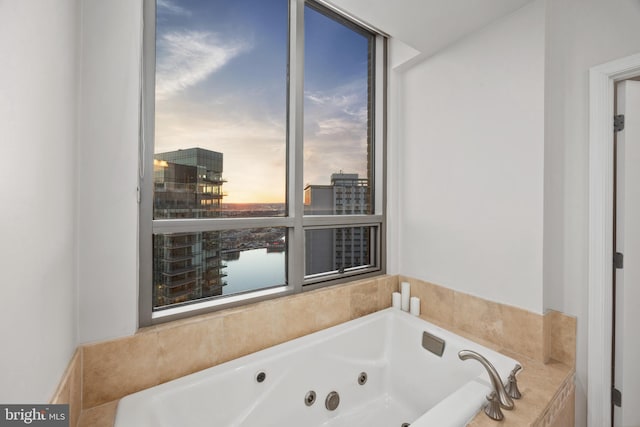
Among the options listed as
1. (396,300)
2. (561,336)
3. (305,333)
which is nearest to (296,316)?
(305,333)

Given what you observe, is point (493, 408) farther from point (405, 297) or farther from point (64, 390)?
point (64, 390)

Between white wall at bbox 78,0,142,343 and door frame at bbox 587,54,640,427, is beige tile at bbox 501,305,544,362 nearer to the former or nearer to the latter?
door frame at bbox 587,54,640,427

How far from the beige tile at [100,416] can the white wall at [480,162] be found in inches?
74.6

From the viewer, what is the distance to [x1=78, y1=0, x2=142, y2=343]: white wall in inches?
44.6

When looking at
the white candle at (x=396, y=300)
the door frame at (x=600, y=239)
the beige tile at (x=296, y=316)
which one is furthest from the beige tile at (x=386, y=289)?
the door frame at (x=600, y=239)

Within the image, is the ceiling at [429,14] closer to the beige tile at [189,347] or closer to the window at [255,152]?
the window at [255,152]

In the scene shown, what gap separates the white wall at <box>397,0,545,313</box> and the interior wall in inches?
2.9

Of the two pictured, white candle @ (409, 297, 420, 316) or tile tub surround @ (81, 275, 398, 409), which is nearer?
tile tub surround @ (81, 275, 398, 409)

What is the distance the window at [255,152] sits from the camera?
1.45m

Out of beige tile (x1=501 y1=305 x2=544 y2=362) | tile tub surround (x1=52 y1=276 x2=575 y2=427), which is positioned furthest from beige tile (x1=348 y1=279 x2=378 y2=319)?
beige tile (x1=501 y1=305 x2=544 y2=362)

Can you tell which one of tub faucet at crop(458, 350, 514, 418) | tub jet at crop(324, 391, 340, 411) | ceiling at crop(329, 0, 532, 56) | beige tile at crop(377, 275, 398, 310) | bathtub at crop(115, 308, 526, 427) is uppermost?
ceiling at crop(329, 0, 532, 56)

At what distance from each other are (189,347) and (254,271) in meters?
0.54

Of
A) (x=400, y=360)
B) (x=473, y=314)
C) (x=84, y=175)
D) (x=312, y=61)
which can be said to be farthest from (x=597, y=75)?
(x=84, y=175)

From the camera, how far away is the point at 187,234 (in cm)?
152
